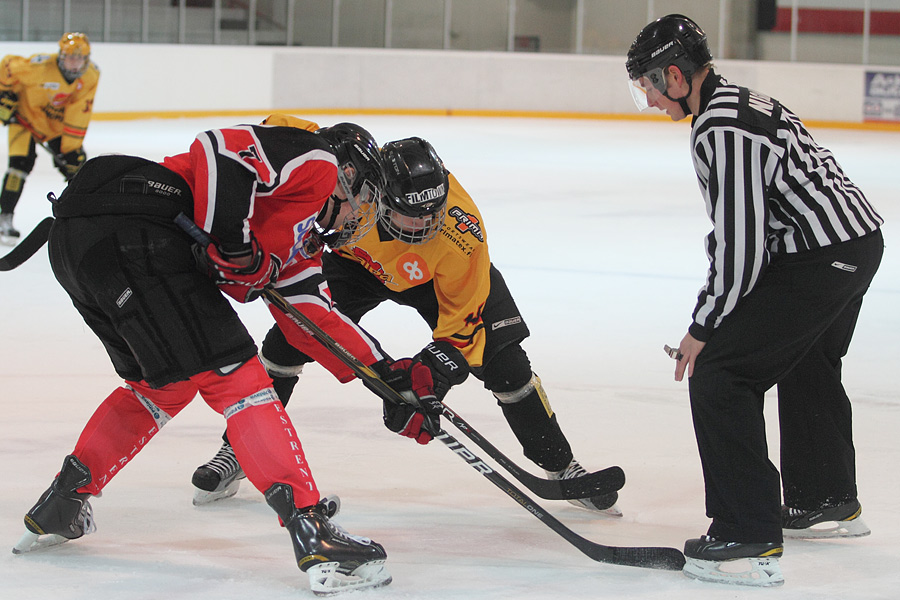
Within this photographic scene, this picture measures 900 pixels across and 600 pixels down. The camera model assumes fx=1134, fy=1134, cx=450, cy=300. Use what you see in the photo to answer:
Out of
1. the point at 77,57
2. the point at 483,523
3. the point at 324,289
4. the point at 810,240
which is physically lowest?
the point at 483,523

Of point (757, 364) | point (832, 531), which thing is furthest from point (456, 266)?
point (832, 531)

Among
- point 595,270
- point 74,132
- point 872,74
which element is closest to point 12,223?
point 74,132

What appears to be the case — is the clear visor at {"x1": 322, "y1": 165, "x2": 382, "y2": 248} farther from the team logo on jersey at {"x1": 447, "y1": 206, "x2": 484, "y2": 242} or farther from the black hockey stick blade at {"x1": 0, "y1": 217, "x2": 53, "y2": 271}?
the black hockey stick blade at {"x1": 0, "y1": 217, "x2": 53, "y2": 271}

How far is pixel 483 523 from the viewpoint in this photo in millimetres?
2541

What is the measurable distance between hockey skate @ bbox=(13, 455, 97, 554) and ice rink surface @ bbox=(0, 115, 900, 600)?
35 millimetres

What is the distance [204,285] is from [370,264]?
668 mm

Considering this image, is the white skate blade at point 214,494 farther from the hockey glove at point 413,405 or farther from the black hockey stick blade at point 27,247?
the black hockey stick blade at point 27,247

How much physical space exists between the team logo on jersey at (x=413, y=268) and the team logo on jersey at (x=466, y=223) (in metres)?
0.13

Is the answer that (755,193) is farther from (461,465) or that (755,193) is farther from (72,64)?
(72,64)

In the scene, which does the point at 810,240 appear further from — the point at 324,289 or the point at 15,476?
the point at 15,476

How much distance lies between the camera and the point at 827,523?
251cm

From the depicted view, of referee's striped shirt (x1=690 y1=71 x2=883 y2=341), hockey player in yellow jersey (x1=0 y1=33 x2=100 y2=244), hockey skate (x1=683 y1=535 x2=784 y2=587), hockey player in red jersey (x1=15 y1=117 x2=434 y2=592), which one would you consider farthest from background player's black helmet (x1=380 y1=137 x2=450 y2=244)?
hockey player in yellow jersey (x1=0 y1=33 x2=100 y2=244)

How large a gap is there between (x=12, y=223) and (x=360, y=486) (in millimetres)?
4385

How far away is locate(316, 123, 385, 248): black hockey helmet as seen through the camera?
2.35 meters
